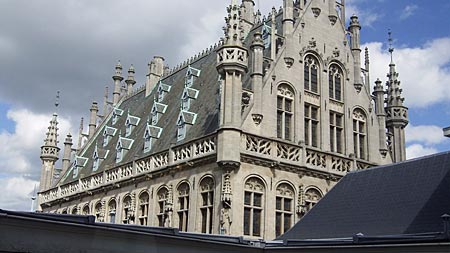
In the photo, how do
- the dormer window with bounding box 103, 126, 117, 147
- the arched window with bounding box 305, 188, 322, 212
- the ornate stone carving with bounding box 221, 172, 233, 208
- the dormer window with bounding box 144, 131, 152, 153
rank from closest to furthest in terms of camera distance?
1. the ornate stone carving with bounding box 221, 172, 233, 208
2. the arched window with bounding box 305, 188, 322, 212
3. the dormer window with bounding box 144, 131, 152, 153
4. the dormer window with bounding box 103, 126, 117, 147

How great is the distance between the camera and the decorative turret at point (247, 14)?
35188mm

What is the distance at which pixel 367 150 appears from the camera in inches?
1226

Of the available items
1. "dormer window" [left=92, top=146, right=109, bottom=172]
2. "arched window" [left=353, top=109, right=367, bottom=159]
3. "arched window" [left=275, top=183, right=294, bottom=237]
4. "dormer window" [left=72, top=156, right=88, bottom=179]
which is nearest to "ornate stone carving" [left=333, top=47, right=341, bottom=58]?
"arched window" [left=353, top=109, right=367, bottom=159]

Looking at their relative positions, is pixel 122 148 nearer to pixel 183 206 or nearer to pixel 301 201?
pixel 183 206

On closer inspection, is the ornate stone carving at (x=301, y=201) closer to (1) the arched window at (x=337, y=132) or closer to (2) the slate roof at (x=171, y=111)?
(1) the arched window at (x=337, y=132)

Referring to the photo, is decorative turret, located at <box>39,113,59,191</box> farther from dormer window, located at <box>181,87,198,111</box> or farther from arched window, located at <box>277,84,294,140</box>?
arched window, located at <box>277,84,294,140</box>

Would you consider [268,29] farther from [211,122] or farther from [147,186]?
[147,186]

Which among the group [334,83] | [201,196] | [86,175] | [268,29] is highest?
[268,29]

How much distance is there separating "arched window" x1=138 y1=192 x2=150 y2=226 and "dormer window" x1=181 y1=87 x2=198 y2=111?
5.48m

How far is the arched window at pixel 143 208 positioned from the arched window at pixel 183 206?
119 inches

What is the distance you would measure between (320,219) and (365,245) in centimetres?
581

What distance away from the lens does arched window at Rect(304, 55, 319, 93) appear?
97.7 ft

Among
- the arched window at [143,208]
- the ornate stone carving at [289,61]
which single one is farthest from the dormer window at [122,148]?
the ornate stone carving at [289,61]

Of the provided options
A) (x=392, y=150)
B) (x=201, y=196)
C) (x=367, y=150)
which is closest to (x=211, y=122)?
(x=201, y=196)
